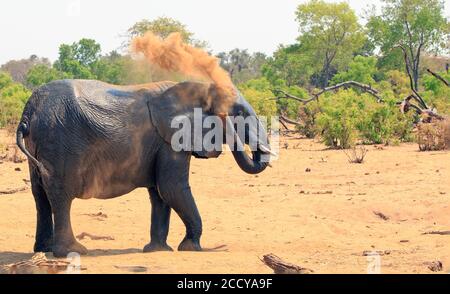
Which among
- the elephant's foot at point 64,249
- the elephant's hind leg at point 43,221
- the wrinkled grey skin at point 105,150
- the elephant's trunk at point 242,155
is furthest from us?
the elephant's trunk at point 242,155

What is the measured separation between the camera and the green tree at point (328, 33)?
159ft

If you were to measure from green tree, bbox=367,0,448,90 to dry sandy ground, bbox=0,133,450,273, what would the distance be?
90.9ft

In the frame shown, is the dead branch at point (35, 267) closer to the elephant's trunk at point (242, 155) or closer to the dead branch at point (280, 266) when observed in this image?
the dead branch at point (280, 266)

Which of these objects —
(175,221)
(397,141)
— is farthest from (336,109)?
(175,221)

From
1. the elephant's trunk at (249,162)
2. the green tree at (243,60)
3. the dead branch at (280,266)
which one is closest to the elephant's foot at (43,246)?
the elephant's trunk at (249,162)

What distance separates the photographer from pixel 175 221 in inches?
442

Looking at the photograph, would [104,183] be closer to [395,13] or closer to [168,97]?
[168,97]

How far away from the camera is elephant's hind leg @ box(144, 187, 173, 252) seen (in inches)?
353

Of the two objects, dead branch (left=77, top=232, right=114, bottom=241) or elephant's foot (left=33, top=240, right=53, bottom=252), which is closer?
elephant's foot (left=33, top=240, right=53, bottom=252)

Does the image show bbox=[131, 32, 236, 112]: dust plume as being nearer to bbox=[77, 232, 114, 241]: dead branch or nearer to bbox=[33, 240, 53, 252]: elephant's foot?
bbox=[77, 232, 114, 241]: dead branch

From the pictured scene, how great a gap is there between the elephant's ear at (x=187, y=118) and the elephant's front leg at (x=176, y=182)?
4.1 inches

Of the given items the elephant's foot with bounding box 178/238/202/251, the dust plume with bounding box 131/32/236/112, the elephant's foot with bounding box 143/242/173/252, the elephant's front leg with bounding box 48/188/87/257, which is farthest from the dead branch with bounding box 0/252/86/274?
the dust plume with bounding box 131/32/236/112

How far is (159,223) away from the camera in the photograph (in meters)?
9.12
